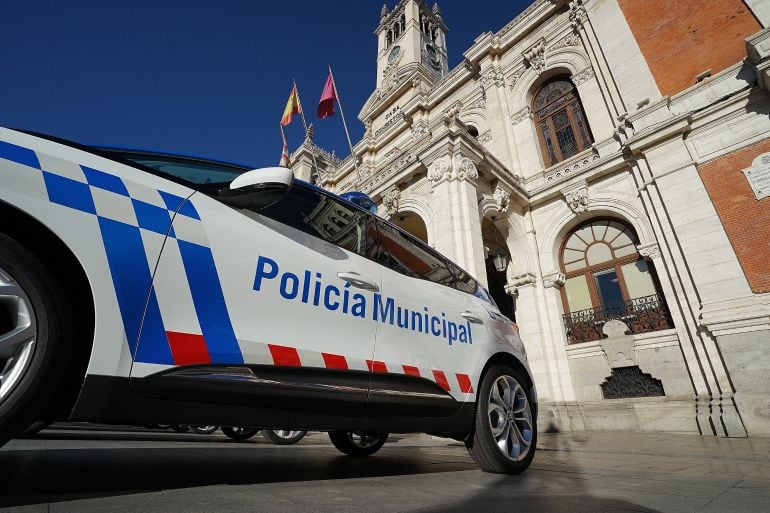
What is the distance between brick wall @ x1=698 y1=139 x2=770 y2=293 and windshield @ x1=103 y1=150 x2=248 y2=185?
32.7ft

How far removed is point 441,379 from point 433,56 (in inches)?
1657

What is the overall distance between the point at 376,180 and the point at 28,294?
35.0 feet

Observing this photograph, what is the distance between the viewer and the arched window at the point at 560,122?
12.3 meters

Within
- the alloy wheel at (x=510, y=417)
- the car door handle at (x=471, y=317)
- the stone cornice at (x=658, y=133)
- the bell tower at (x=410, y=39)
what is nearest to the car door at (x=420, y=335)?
the car door handle at (x=471, y=317)

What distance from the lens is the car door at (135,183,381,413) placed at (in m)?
1.49

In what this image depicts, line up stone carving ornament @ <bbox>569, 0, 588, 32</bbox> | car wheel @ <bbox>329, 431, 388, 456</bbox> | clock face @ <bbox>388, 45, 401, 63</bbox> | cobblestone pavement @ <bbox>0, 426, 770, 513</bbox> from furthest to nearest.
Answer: clock face @ <bbox>388, 45, 401, 63</bbox>
stone carving ornament @ <bbox>569, 0, 588, 32</bbox>
car wheel @ <bbox>329, 431, 388, 456</bbox>
cobblestone pavement @ <bbox>0, 426, 770, 513</bbox>

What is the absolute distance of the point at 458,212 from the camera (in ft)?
28.5

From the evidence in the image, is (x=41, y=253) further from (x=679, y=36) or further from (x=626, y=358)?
(x=679, y=36)

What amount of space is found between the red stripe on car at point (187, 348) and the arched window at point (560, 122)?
1334 cm

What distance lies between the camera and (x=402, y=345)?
2.19 metres

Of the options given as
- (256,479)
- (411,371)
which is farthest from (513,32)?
(256,479)

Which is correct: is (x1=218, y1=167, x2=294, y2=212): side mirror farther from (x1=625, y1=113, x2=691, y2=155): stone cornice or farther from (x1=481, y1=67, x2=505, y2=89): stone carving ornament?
(x1=481, y1=67, x2=505, y2=89): stone carving ornament

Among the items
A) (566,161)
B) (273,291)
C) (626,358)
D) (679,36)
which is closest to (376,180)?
(566,161)

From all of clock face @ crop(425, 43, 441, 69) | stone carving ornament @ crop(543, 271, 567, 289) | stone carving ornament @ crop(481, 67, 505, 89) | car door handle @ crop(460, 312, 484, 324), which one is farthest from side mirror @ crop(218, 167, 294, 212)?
clock face @ crop(425, 43, 441, 69)
